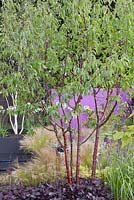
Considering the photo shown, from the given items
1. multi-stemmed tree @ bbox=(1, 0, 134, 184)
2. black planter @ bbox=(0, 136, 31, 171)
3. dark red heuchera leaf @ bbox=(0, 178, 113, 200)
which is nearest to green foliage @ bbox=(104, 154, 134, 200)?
dark red heuchera leaf @ bbox=(0, 178, 113, 200)

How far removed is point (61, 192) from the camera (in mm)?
3107

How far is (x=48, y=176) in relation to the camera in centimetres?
348

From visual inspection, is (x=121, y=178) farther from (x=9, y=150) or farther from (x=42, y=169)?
(x=9, y=150)

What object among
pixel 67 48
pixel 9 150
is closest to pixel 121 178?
pixel 67 48

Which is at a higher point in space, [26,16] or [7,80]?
[26,16]

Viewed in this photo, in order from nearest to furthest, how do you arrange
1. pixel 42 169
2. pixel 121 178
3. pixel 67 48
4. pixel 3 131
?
1. pixel 67 48
2. pixel 121 178
3. pixel 42 169
4. pixel 3 131

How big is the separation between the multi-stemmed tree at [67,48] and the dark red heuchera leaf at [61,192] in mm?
573

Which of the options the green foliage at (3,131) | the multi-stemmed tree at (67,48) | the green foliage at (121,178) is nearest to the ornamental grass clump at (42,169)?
the green foliage at (121,178)

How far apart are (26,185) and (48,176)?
206 millimetres

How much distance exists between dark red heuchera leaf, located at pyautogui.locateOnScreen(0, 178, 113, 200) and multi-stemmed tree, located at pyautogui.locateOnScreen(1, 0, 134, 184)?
57 cm

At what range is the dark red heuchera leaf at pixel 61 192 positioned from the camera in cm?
304

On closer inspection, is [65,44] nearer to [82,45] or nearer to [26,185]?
[82,45]

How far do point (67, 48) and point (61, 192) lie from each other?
112 cm

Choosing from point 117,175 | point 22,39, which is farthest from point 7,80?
point 117,175
